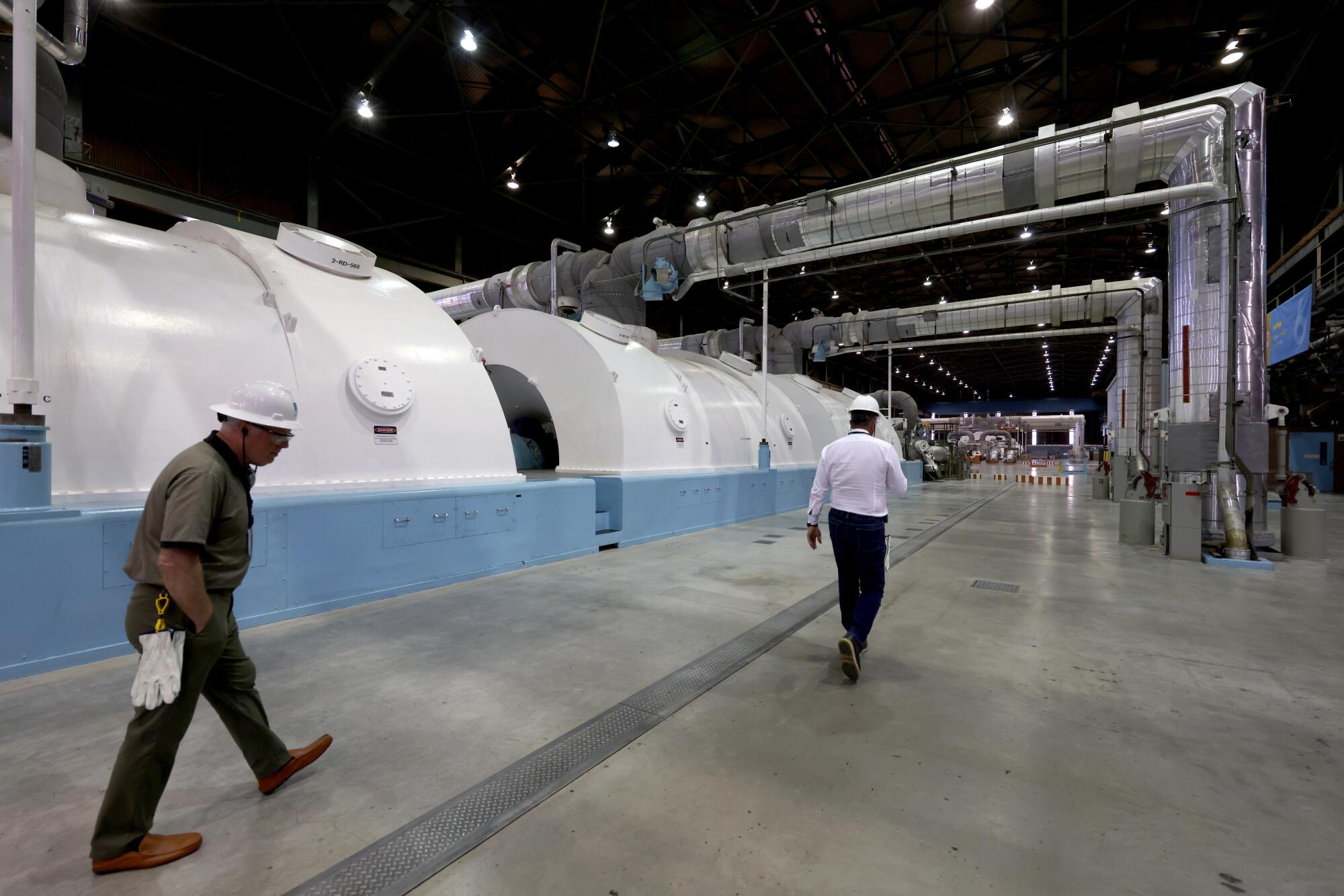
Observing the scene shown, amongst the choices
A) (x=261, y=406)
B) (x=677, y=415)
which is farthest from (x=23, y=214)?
(x=677, y=415)

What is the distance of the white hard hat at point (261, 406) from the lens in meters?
1.70

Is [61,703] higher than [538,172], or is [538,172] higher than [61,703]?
[538,172]

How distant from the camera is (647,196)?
13070 mm

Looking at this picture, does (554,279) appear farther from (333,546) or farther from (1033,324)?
(1033,324)

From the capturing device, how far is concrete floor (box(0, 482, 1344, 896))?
1.63 m

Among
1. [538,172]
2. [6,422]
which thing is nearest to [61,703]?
[6,422]

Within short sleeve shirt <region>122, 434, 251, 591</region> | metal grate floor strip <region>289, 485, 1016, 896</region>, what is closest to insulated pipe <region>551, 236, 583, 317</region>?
metal grate floor strip <region>289, 485, 1016, 896</region>

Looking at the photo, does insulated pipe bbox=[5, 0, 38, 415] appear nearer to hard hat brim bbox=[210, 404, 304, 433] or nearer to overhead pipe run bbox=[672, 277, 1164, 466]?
hard hat brim bbox=[210, 404, 304, 433]

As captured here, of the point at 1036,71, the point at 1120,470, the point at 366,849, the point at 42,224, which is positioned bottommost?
the point at 366,849

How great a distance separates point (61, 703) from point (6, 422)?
4.56ft

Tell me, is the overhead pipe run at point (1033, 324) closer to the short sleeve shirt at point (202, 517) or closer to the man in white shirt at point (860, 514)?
the man in white shirt at point (860, 514)

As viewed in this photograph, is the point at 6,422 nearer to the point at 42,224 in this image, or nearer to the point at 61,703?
the point at 61,703

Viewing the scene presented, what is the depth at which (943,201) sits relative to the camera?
6.48 m

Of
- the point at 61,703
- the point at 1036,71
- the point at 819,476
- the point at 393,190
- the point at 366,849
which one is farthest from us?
the point at 393,190
